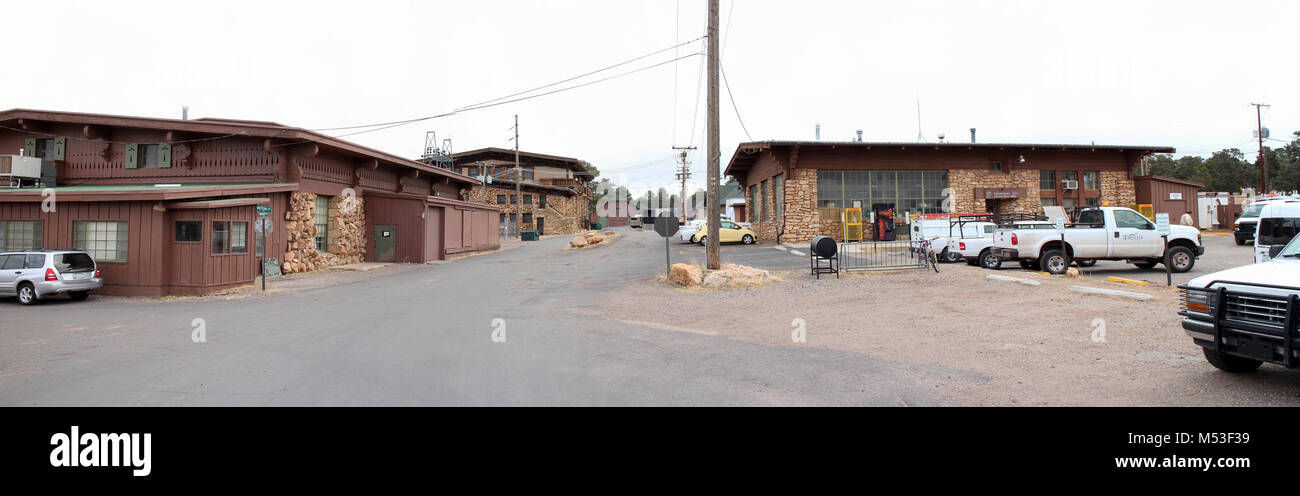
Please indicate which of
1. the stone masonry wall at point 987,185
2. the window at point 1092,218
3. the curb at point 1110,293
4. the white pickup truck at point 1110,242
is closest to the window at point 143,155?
the curb at point 1110,293

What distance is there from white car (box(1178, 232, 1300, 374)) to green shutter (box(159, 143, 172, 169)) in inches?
1075

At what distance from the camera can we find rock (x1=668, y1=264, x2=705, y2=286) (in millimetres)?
14922

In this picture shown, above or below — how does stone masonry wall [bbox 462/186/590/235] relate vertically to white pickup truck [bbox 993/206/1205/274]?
above

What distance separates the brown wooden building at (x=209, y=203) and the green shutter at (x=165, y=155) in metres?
0.07

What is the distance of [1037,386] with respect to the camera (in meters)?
5.64

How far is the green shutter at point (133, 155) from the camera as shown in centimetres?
2211

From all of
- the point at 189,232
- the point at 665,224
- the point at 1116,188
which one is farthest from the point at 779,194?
the point at 189,232

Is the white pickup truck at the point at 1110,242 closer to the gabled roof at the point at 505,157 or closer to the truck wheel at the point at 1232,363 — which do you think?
the truck wheel at the point at 1232,363

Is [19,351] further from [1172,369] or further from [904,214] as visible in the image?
[904,214]

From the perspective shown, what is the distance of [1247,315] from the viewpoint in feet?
16.6

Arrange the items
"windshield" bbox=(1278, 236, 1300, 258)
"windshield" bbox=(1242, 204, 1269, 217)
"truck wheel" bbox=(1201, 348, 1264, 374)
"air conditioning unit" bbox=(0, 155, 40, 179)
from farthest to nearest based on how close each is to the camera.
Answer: "windshield" bbox=(1242, 204, 1269, 217)
"air conditioning unit" bbox=(0, 155, 40, 179)
"windshield" bbox=(1278, 236, 1300, 258)
"truck wheel" bbox=(1201, 348, 1264, 374)

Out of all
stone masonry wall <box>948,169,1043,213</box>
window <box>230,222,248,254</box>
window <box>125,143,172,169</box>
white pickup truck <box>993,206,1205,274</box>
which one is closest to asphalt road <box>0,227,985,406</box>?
window <box>230,222,248,254</box>

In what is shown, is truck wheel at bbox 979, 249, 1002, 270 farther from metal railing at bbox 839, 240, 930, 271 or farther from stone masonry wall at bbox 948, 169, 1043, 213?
stone masonry wall at bbox 948, 169, 1043, 213

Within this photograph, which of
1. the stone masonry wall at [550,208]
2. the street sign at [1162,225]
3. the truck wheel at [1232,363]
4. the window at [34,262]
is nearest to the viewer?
the truck wheel at [1232,363]
